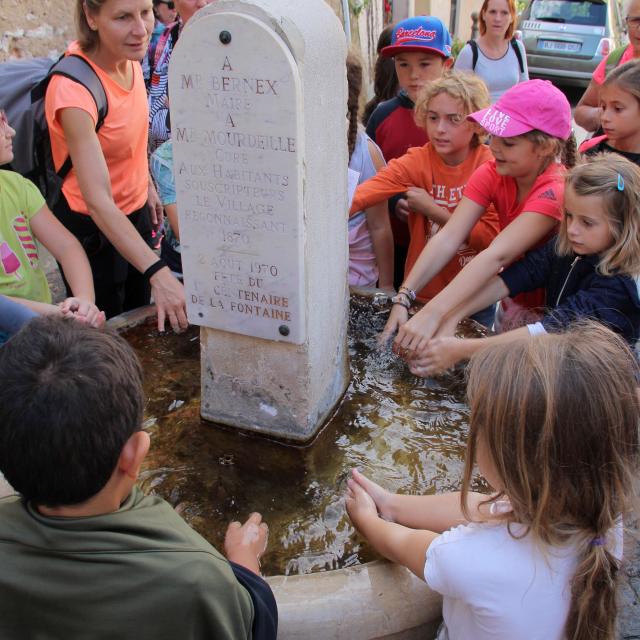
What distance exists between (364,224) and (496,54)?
230 centimetres

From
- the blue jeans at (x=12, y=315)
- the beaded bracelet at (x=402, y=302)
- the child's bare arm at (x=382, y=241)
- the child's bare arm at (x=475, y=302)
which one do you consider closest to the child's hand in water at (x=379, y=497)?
the child's bare arm at (x=475, y=302)

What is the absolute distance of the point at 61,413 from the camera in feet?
3.95

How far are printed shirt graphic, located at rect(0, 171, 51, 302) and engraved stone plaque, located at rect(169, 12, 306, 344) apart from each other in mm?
602

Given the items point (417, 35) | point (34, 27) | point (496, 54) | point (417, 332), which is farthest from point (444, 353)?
point (34, 27)

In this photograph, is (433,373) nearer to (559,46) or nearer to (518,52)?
(518,52)

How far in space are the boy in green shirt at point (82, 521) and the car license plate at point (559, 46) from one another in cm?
1145

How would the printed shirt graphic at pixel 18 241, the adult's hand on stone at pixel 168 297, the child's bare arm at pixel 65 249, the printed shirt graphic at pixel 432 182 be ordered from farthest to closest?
the printed shirt graphic at pixel 432 182, the adult's hand on stone at pixel 168 297, the child's bare arm at pixel 65 249, the printed shirt graphic at pixel 18 241

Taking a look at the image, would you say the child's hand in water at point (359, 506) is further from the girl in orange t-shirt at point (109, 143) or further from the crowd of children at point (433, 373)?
the girl in orange t-shirt at point (109, 143)

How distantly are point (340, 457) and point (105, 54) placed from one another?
6.01 feet

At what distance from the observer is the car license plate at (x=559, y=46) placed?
11094 mm

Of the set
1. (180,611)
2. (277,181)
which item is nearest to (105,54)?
(277,181)

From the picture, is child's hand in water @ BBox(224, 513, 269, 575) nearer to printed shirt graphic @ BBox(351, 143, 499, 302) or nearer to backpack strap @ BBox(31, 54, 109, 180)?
printed shirt graphic @ BBox(351, 143, 499, 302)

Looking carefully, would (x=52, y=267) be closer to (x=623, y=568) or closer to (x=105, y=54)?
(x=105, y=54)

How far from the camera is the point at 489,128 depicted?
2744mm
